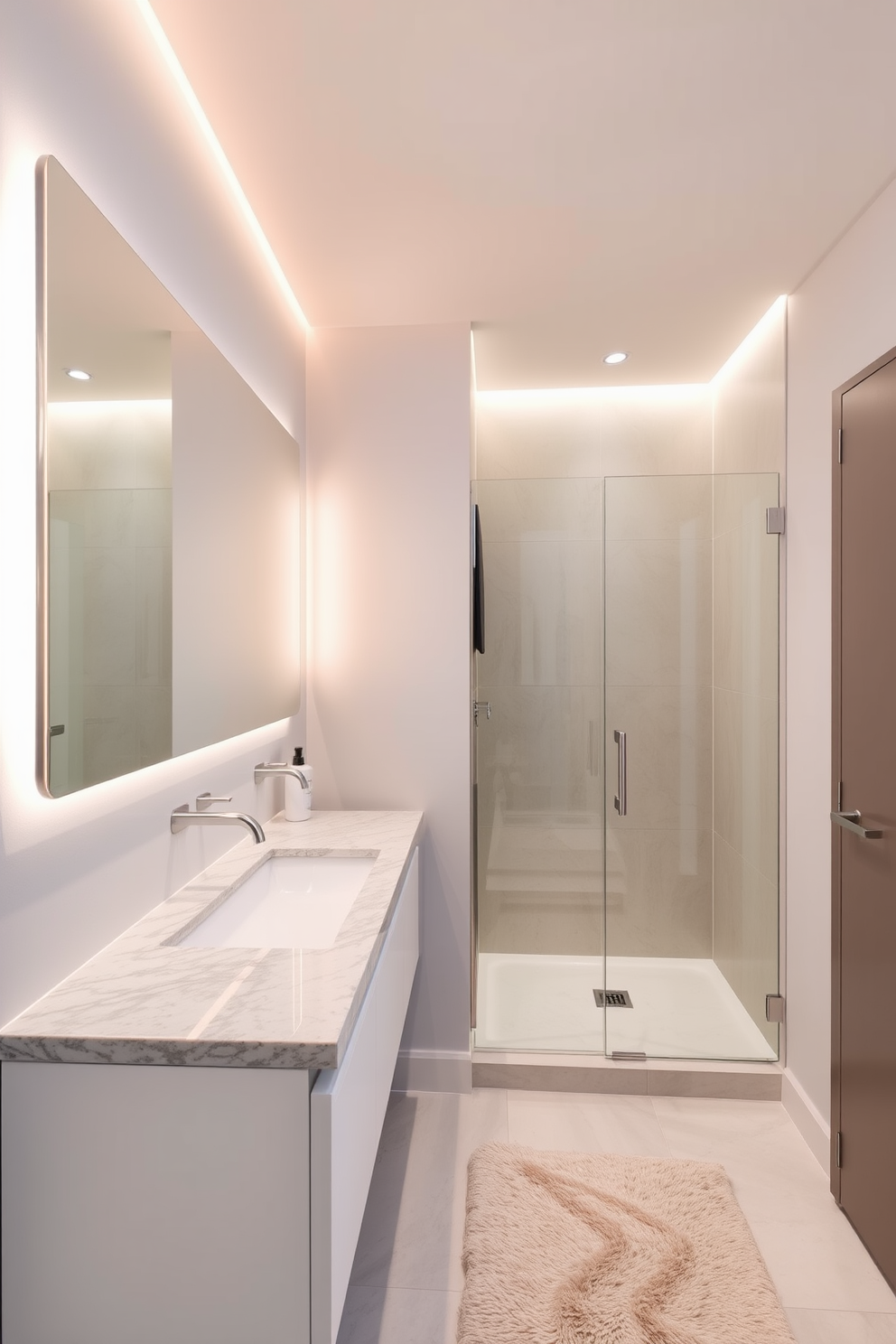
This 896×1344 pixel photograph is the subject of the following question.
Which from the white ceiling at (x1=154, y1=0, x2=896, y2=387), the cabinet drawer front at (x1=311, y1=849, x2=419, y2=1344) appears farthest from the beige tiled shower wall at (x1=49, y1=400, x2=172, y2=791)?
the white ceiling at (x1=154, y1=0, x2=896, y2=387)

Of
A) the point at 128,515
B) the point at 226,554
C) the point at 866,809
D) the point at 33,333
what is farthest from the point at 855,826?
the point at 33,333

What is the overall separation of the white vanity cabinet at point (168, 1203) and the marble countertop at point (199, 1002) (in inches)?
1.2

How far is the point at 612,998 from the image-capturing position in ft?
8.57

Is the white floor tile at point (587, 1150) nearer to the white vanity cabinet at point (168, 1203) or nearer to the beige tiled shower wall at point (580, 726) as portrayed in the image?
the beige tiled shower wall at point (580, 726)

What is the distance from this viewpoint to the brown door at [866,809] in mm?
1696

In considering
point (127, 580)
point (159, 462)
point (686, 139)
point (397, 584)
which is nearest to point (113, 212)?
point (159, 462)

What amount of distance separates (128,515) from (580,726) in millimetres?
1747

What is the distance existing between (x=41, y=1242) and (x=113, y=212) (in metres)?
1.56

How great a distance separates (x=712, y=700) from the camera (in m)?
2.62

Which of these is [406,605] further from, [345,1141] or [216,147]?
[345,1141]

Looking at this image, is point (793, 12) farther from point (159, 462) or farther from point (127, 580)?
point (127, 580)

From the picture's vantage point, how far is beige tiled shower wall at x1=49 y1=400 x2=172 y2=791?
110cm

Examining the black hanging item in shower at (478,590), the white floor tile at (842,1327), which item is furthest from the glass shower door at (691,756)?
the white floor tile at (842,1327)

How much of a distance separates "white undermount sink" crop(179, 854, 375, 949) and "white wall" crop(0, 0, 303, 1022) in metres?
0.12
